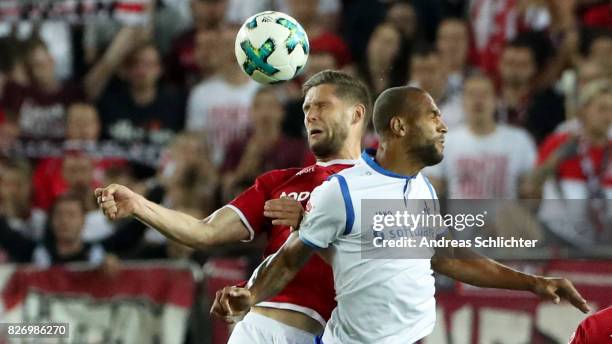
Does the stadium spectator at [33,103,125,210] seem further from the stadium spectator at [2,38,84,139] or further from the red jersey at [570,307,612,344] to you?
the red jersey at [570,307,612,344]

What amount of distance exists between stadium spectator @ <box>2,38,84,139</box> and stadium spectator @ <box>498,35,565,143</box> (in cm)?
410

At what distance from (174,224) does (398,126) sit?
132 cm

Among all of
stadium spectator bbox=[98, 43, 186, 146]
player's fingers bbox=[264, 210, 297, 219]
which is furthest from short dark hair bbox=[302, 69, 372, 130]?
stadium spectator bbox=[98, 43, 186, 146]

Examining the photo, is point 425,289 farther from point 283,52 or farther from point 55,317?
point 55,317

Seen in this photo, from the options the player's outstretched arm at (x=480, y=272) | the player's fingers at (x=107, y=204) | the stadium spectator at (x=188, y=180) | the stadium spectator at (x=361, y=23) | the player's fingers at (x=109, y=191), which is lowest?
the stadium spectator at (x=188, y=180)

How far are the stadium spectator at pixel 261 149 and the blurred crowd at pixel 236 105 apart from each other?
1cm

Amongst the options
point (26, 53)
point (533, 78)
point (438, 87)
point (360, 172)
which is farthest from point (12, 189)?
point (360, 172)

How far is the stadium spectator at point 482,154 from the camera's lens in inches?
439

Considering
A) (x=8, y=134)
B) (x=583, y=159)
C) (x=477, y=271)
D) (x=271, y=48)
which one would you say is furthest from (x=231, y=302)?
(x=8, y=134)

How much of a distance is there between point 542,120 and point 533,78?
17.4 inches

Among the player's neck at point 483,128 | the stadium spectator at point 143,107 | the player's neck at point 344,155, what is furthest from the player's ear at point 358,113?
the stadium spectator at point 143,107

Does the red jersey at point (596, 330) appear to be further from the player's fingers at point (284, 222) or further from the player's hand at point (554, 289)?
the player's fingers at point (284, 222)

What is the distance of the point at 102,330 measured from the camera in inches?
408

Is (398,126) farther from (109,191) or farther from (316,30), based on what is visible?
(316,30)
